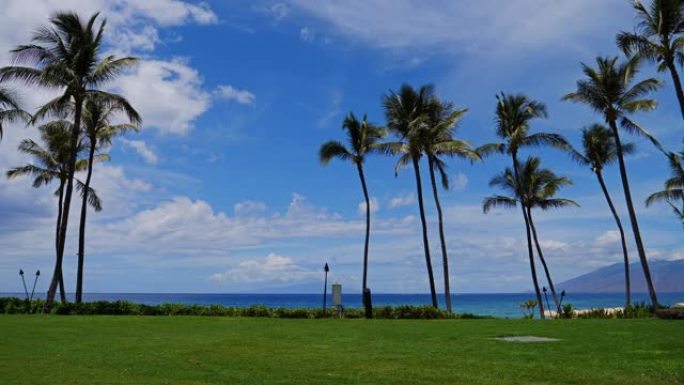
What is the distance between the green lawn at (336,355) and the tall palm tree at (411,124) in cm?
1283

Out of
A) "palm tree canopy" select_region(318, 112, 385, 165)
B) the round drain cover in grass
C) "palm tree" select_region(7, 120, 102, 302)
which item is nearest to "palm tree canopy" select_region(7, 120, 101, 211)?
"palm tree" select_region(7, 120, 102, 302)

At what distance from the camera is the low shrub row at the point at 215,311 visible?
26828mm

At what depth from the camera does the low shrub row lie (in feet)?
88.0

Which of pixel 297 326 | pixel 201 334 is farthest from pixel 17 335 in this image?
pixel 297 326

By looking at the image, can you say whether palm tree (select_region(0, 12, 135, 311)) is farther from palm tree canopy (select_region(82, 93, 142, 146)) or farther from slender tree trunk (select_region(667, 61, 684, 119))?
slender tree trunk (select_region(667, 61, 684, 119))

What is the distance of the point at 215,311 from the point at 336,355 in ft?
54.2

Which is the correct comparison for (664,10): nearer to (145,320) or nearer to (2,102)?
(145,320)

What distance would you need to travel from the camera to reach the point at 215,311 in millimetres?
27750

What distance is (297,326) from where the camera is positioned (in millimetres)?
20641

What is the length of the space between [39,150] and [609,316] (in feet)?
103

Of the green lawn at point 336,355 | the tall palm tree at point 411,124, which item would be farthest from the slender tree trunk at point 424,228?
the green lawn at point 336,355

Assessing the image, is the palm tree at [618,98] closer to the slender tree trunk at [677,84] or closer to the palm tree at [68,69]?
the slender tree trunk at [677,84]

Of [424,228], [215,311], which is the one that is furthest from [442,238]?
[215,311]

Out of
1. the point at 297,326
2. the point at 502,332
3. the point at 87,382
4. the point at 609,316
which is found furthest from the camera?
the point at 609,316
